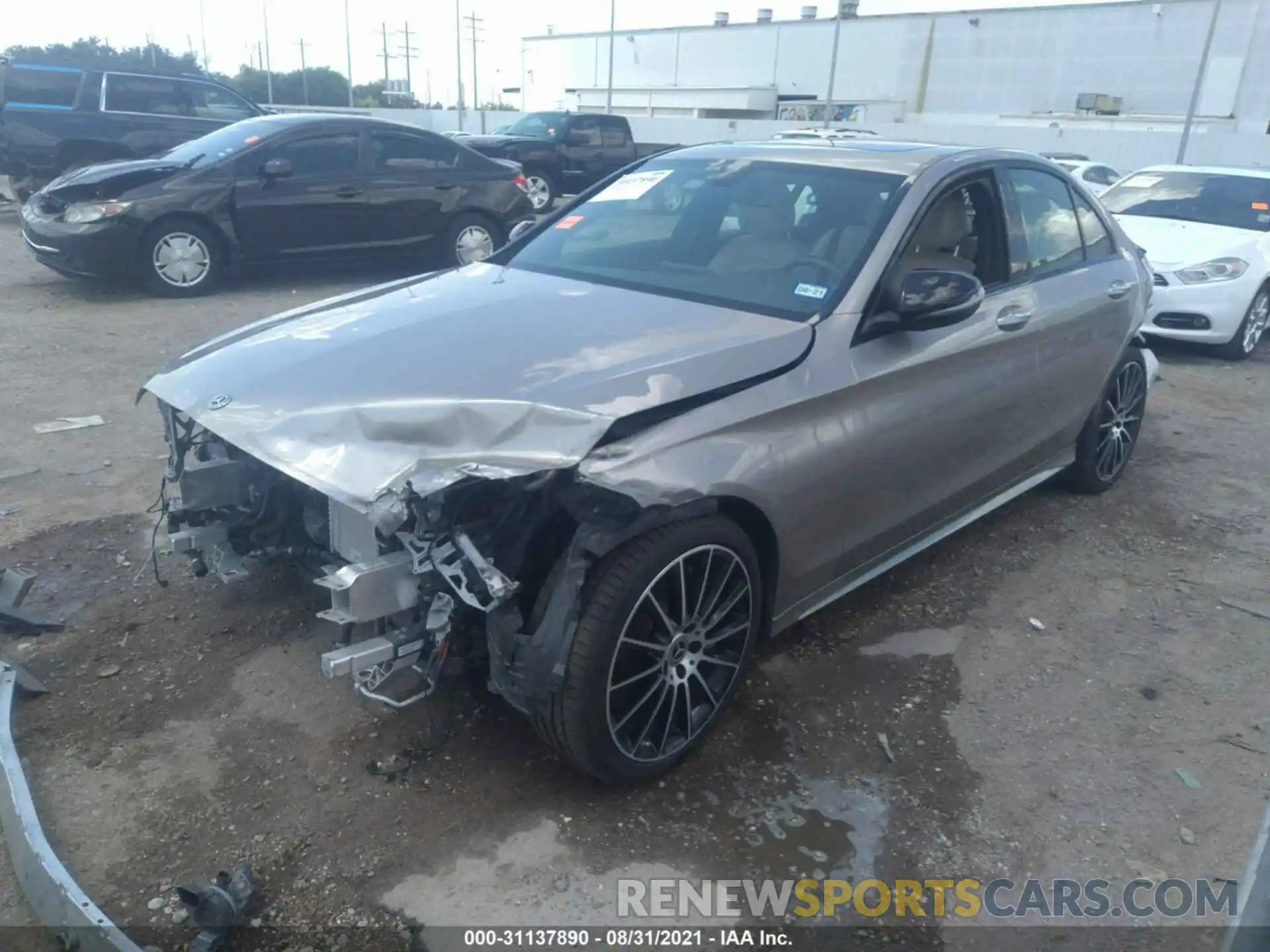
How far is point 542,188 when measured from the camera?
18.1 metres

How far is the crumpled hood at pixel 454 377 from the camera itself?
8.44 ft

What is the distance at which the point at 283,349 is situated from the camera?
126 inches

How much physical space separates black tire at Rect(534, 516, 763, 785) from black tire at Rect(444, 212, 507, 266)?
7.83 m

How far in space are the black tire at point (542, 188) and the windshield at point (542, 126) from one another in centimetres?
86

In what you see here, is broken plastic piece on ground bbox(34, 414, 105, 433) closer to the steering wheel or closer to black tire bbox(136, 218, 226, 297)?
black tire bbox(136, 218, 226, 297)

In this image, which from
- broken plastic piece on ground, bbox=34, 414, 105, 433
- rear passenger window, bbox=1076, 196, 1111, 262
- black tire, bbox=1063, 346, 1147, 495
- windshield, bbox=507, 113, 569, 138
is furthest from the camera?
windshield, bbox=507, 113, 569, 138

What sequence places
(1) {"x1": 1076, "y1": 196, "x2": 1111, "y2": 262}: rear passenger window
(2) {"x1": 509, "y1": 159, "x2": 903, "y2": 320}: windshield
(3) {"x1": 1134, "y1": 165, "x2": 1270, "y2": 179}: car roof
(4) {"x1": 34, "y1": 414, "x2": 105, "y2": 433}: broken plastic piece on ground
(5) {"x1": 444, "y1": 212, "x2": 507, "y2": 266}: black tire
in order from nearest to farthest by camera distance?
(2) {"x1": 509, "y1": 159, "x2": 903, "y2": 320}: windshield
(1) {"x1": 1076, "y1": 196, "x2": 1111, "y2": 262}: rear passenger window
(4) {"x1": 34, "y1": 414, "x2": 105, "y2": 433}: broken plastic piece on ground
(3) {"x1": 1134, "y1": 165, "x2": 1270, "y2": 179}: car roof
(5) {"x1": 444, "y1": 212, "x2": 507, "y2": 266}: black tire

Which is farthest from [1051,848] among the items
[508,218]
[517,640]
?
[508,218]

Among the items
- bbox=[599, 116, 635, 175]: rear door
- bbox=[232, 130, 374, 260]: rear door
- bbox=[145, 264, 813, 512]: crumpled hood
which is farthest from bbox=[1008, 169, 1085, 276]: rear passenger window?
bbox=[599, 116, 635, 175]: rear door

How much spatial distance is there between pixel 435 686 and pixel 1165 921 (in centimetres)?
200

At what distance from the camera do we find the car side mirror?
3.32 meters

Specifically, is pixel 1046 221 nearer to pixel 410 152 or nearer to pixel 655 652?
pixel 655 652

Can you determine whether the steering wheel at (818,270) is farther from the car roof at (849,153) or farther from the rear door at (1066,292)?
the rear door at (1066,292)

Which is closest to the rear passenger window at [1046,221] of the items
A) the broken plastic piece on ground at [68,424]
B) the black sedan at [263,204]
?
the broken plastic piece on ground at [68,424]
